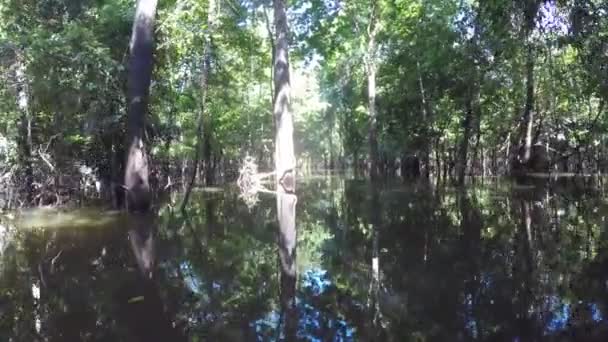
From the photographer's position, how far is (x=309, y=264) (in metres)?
5.48

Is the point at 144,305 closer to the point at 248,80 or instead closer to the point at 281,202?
the point at 281,202

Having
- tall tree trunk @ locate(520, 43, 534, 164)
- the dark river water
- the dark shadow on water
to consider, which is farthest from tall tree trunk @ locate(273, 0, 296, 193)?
the dark shadow on water

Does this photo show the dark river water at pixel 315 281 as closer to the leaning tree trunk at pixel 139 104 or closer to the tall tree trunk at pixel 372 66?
the leaning tree trunk at pixel 139 104

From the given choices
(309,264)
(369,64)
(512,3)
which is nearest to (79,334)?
(309,264)

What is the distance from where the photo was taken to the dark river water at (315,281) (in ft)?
11.1

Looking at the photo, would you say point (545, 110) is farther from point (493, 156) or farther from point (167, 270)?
point (167, 270)

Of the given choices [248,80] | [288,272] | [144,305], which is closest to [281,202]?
[288,272]

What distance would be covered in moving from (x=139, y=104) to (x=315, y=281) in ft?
26.3

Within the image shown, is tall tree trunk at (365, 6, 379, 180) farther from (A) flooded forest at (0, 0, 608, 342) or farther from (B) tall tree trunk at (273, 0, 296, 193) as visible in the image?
(B) tall tree trunk at (273, 0, 296, 193)

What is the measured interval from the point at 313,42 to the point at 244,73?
8.74 meters

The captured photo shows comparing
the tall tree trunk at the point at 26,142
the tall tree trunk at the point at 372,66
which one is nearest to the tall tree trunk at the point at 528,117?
the tall tree trunk at the point at 372,66

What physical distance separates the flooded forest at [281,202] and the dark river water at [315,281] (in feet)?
0.09

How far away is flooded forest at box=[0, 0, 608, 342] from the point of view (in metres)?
3.72

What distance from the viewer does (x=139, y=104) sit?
11.4 m
